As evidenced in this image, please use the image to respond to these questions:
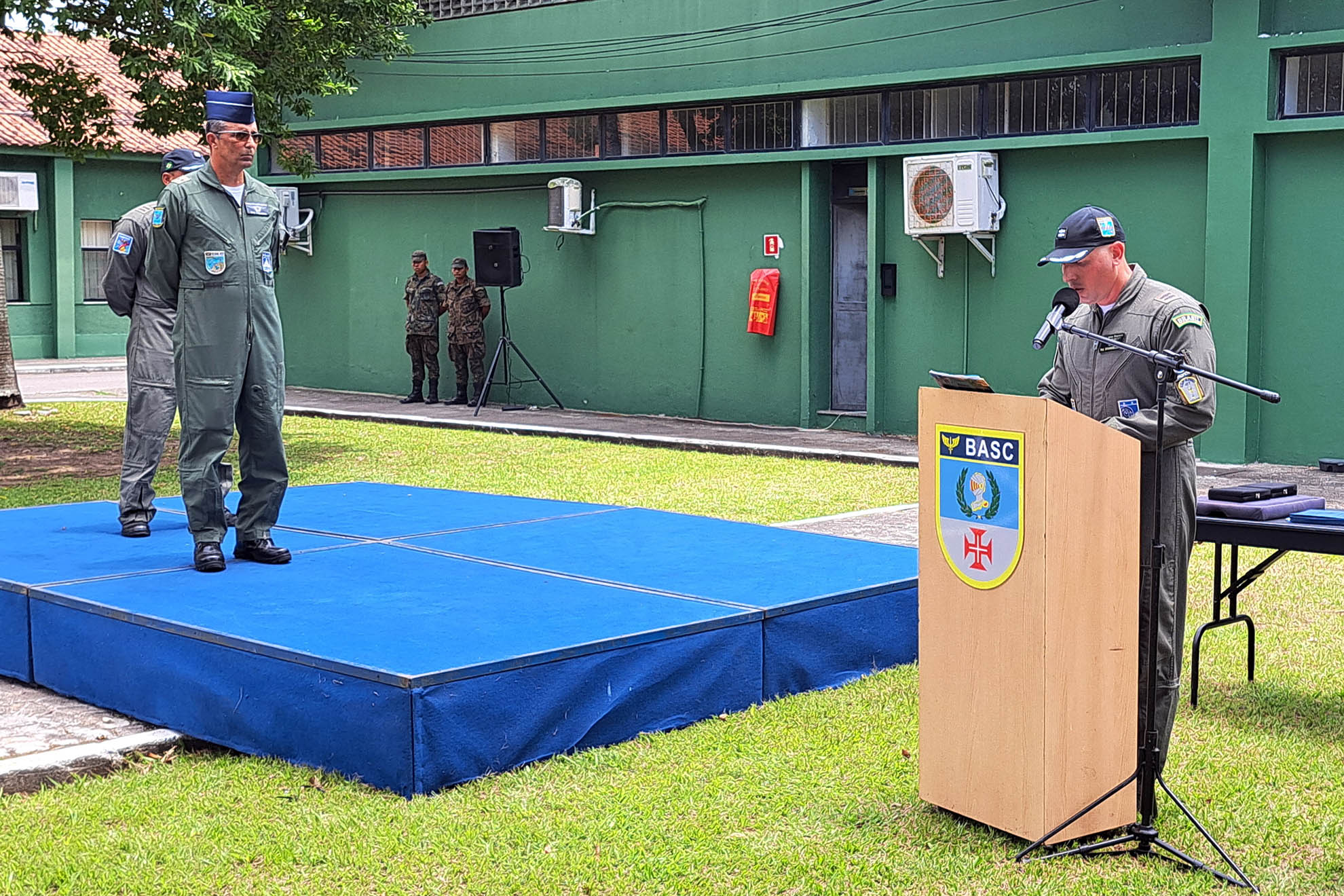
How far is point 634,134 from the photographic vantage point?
1606 centimetres

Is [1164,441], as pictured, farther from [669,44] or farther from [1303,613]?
[669,44]

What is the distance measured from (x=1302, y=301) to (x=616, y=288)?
7242 mm

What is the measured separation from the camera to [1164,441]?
3.98m

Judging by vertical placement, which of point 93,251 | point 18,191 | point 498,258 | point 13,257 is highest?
point 18,191

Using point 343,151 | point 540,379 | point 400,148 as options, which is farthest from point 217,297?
point 343,151

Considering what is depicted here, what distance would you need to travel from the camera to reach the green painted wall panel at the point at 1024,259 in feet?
41.1

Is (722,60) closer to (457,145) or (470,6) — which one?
(470,6)

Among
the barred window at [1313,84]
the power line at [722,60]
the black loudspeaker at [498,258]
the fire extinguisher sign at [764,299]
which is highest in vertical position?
the power line at [722,60]

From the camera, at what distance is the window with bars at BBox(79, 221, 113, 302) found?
92.2 ft

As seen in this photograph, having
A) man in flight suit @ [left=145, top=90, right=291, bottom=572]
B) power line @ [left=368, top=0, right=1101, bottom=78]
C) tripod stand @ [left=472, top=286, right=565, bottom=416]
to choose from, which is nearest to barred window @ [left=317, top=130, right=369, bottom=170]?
power line @ [left=368, top=0, right=1101, bottom=78]

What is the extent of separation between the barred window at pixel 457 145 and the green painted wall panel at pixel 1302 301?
29.0 ft

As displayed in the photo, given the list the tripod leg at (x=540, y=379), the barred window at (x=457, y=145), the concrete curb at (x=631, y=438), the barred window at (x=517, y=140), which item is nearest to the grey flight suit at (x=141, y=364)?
the concrete curb at (x=631, y=438)

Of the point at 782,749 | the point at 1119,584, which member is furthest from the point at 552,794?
the point at 1119,584

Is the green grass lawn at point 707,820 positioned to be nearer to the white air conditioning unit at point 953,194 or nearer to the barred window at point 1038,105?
the white air conditioning unit at point 953,194
